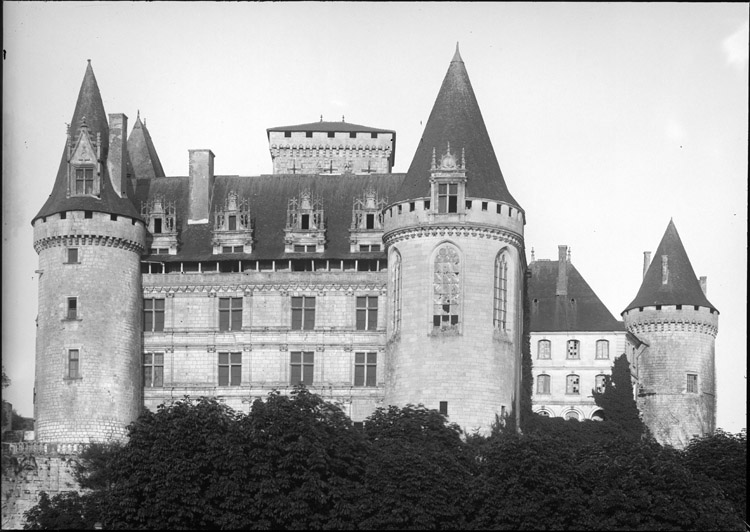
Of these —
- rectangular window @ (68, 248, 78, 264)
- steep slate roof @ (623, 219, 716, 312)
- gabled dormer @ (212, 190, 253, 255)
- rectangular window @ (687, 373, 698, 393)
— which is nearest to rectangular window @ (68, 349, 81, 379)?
rectangular window @ (68, 248, 78, 264)

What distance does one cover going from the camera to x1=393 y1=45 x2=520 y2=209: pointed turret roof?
61844 millimetres

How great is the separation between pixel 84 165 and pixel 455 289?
16418 millimetres

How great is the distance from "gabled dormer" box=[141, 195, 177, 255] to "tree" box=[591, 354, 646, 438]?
23231 mm

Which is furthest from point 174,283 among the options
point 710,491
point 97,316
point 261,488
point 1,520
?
point 710,491

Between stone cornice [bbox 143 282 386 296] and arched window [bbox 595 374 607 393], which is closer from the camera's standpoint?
stone cornice [bbox 143 282 386 296]

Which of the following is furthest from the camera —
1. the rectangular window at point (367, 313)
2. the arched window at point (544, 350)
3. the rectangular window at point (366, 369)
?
the arched window at point (544, 350)

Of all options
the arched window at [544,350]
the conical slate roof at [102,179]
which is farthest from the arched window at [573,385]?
the conical slate roof at [102,179]

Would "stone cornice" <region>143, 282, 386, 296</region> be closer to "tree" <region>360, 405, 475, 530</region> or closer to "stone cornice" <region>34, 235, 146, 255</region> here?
"stone cornice" <region>34, 235, 146, 255</region>

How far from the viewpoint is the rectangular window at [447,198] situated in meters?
61.2

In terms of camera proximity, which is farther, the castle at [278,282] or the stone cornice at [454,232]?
the stone cornice at [454,232]

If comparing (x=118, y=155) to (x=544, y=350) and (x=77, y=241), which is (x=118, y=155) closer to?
(x=77, y=241)

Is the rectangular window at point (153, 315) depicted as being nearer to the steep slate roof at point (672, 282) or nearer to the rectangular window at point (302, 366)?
the rectangular window at point (302, 366)

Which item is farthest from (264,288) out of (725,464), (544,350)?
(544,350)

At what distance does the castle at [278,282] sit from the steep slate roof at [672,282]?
16484 mm
